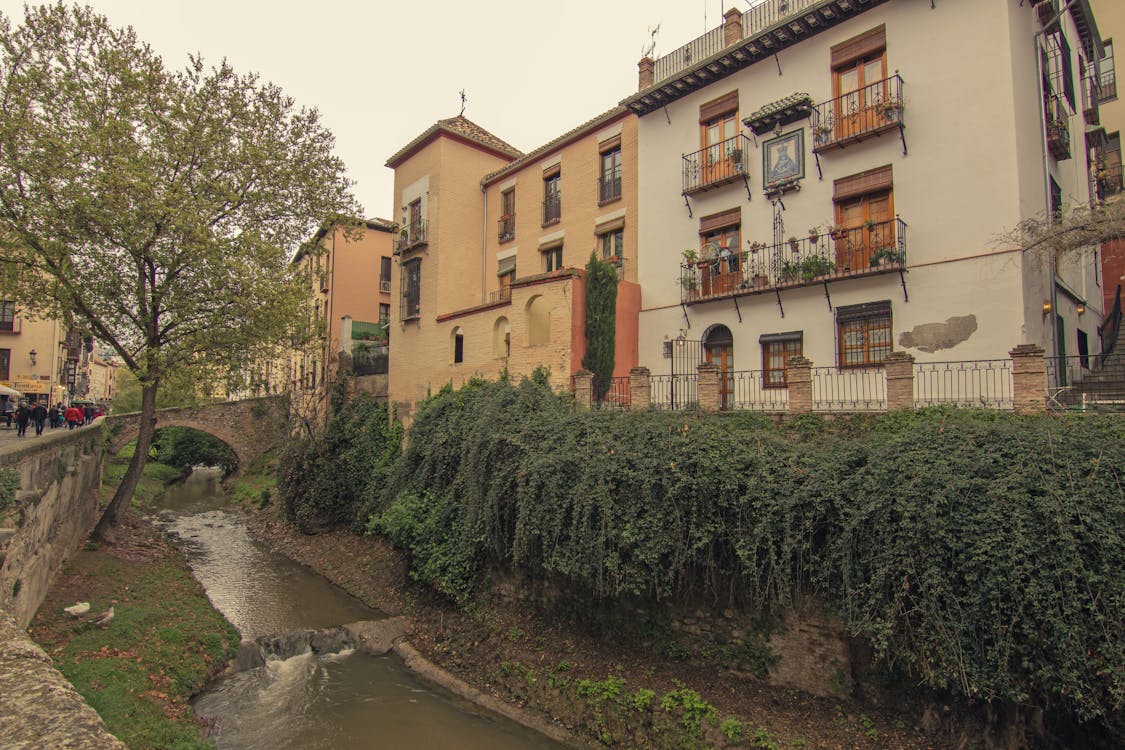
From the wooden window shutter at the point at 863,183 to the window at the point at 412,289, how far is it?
44.3ft

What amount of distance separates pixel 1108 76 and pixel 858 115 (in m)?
12.7

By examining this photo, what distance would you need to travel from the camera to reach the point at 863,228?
494 inches

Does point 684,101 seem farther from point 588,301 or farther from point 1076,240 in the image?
point 1076,240

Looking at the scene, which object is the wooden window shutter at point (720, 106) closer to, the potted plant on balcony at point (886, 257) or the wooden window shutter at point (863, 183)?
the wooden window shutter at point (863, 183)

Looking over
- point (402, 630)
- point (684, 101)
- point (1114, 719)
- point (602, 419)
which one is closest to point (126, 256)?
point (402, 630)

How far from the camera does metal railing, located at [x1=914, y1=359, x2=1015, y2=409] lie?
10484mm

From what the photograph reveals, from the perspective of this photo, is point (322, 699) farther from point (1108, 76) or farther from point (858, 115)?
point (1108, 76)

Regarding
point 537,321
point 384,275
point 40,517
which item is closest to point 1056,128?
point 537,321

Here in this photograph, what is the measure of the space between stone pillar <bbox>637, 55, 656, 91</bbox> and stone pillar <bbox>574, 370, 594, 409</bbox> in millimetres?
9177

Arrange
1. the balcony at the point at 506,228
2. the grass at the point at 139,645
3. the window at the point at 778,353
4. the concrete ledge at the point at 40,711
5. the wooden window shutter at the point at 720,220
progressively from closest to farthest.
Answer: the concrete ledge at the point at 40,711 < the grass at the point at 139,645 < the window at the point at 778,353 < the wooden window shutter at the point at 720,220 < the balcony at the point at 506,228

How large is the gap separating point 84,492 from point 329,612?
8.92m

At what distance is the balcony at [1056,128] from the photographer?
40.2 feet

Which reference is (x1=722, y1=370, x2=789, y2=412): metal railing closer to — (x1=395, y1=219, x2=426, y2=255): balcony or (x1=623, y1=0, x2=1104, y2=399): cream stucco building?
(x1=623, y1=0, x2=1104, y2=399): cream stucco building

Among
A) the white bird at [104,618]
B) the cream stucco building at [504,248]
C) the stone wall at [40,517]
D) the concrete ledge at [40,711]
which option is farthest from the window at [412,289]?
the concrete ledge at [40,711]
